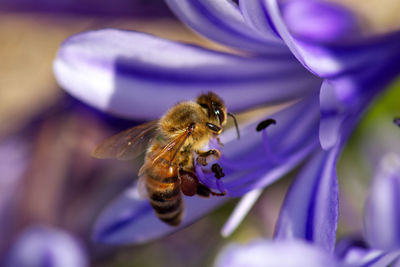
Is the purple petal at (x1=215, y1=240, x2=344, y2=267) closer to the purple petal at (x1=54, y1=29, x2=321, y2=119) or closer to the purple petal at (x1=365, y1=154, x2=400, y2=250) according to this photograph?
the purple petal at (x1=365, y1=154, x2=400, y2=250)

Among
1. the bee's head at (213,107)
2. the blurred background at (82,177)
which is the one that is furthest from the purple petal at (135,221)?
the blurred background at (82,177)

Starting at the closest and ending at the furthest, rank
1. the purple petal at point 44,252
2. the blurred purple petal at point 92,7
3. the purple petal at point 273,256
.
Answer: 1. the purple petal at point 273,256
2. the purple petal at point 44,252
3. the blurred purple petal at point 92,7

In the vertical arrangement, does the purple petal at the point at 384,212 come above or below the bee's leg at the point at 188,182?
below

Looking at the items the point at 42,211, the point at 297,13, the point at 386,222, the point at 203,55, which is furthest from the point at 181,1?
the point at 42,211

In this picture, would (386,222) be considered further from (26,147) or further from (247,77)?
(26,147)

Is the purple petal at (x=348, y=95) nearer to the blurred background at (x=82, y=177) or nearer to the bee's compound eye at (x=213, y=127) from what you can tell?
the bee's compound eye at (x=213, y=127)
